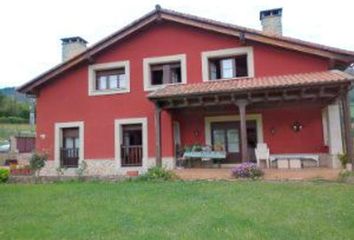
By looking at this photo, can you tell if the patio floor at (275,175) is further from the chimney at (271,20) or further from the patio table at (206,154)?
the chimney at (271,20)

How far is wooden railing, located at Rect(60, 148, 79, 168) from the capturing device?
1767 centimetres

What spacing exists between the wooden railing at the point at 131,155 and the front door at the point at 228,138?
3.15m

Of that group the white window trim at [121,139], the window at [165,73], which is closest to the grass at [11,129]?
the white window trim at [121,139]

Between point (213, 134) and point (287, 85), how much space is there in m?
4.83

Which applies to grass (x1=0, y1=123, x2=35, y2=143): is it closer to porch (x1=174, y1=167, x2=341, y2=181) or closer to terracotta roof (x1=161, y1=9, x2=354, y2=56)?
terracotta roof (x1=161, y1=9, x2=354, y2=56)

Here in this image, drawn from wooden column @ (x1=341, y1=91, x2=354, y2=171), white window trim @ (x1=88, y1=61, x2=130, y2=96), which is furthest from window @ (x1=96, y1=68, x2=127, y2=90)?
wooden column @ (x1=341, y1=91, x2=354, y2=171)

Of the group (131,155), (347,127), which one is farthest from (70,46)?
(347,127)

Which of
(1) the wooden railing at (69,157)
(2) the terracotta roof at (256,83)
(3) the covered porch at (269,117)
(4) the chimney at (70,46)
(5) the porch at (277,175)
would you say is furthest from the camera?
(4) the chimney at (70,46)

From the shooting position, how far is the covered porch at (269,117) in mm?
12773

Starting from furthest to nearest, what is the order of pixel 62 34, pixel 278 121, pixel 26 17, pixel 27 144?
pixel 27 144 < pixel 62 34 < pixel 278 121 < pixel 26 17

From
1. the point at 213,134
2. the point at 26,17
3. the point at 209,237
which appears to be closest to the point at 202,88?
the point at 213,134

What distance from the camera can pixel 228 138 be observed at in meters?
16.4

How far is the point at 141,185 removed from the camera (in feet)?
38.1

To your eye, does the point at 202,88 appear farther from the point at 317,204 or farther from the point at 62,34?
the point at 62,34
